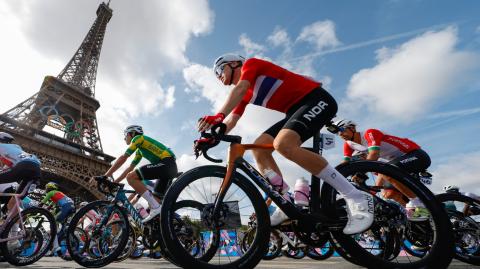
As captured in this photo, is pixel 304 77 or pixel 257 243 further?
pixel 304 77

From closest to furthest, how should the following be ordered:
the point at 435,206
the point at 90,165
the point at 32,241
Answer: the point at 435,206
the point at 32,241
the point at 90,165

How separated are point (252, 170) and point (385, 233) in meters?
1.66

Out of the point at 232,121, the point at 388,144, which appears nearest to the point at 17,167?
the point at 232,121

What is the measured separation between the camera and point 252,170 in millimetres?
3006

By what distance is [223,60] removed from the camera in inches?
147

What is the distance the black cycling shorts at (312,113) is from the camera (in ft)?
10.00

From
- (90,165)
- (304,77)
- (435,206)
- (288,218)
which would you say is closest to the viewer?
(435,206)

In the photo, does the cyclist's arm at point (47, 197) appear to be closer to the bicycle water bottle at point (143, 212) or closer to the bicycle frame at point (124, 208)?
the bicycle water bottle at point (143, 212)

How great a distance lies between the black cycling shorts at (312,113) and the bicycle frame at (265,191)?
458 millimetres

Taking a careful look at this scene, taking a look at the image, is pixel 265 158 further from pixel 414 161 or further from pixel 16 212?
pixel 16 212

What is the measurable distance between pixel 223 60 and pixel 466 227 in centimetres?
374

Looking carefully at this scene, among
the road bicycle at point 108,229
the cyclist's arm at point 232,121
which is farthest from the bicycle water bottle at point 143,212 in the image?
the cyclist's arm at point 232,121

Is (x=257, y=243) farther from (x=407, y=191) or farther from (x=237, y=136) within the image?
(x=407, y=191)

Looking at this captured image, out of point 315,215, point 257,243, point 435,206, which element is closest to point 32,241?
point 257,243
